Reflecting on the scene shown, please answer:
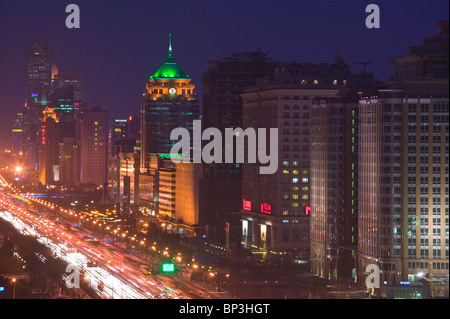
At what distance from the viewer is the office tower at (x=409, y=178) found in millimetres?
72125

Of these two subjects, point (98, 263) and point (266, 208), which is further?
point (266, 208)

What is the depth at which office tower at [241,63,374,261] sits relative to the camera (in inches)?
3898

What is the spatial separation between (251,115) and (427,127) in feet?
122

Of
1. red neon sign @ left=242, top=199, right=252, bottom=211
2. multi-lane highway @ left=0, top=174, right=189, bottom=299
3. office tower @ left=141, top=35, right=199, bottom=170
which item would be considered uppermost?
office tower @ left=141, top=35, right=199, bottom=170

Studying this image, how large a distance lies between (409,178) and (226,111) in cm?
4629

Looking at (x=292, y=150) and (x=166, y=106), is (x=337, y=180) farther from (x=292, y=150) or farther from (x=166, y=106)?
(x=166, y=106)

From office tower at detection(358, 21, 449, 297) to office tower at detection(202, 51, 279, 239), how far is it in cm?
4063

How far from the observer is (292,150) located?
10069cm

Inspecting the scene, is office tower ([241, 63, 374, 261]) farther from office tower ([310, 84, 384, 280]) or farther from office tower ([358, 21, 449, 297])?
office tower ([358, 21, 449, 297])

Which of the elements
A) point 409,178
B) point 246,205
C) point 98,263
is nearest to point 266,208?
point 246,205

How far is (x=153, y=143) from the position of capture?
6260 inches

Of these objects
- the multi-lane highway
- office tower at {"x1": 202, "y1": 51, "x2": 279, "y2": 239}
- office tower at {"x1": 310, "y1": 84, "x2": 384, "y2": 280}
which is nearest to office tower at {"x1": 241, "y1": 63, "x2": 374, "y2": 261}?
office tower at {"x1": 310, "y1": 84, "x2": 384, "y2": 280}

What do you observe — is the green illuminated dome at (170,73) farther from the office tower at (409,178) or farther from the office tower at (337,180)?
the office tower at (409,178)
